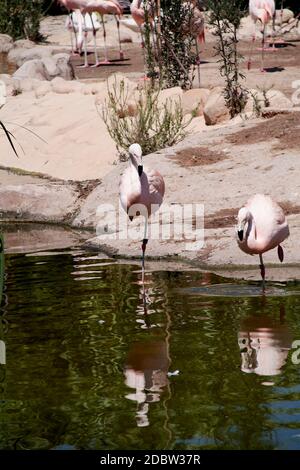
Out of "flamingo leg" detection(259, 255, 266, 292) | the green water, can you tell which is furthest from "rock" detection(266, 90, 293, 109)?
"flamingo leg" detection(259, 255, 266, 292)

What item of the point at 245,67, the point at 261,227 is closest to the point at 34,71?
the point at 245,67

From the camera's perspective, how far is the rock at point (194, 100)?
13.6 metres

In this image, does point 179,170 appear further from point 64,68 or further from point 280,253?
point 64,68

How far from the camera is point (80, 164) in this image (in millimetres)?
12414

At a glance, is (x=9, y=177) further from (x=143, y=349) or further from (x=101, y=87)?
(x=143, y=349)

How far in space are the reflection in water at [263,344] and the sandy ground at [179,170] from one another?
117cm

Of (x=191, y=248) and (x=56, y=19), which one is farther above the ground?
(x=56, y=19)

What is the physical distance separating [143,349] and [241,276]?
1842 millimetres

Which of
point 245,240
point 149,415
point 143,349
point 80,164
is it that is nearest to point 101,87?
point 80,164

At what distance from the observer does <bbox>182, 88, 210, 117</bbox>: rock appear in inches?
537

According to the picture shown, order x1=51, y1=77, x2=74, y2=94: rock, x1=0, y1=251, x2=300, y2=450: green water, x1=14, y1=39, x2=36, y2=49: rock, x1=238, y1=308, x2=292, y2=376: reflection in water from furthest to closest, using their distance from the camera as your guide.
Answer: x1=14, y1=39, x2=36, y2=49: rock → x1=51, y1=77, x2=74, y2=94: rock → x1=238, y1=308, x2=292, y2=376: reflection in water → x1=0, y1=251, x2=300, y2=450: green water

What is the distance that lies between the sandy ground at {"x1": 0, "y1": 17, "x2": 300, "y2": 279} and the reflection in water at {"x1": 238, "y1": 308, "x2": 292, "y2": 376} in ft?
3.84

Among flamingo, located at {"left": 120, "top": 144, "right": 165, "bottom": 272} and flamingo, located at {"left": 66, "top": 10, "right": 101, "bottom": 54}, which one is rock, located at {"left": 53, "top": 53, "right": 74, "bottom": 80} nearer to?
flamingo, located at {"left": 66, "top": 10, "right": 101, "bottom": 54}

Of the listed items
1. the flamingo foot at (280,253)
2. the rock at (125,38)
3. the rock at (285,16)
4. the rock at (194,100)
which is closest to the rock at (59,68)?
the rock at (194,100)
